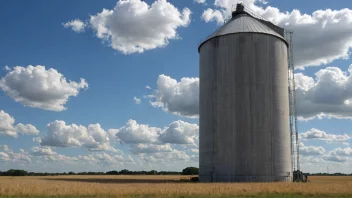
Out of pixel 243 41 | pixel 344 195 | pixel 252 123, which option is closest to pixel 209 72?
pixel 243 41

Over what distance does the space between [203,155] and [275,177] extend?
10.1m

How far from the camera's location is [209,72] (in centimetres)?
5275

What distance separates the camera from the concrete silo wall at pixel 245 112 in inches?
1892

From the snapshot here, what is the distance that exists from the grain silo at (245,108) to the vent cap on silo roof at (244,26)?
16 centimetres

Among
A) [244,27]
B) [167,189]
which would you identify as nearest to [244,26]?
[244,27]

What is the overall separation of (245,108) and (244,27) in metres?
12.2

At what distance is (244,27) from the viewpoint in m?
52.9

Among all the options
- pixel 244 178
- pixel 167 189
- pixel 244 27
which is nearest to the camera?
pixel 167 189

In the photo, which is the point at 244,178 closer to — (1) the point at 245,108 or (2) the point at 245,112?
(2) the point at 245,112

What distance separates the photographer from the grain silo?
4809cm

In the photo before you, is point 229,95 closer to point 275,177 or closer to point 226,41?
point 226,41

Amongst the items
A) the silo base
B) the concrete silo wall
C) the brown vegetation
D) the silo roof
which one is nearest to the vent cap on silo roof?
the silo roof

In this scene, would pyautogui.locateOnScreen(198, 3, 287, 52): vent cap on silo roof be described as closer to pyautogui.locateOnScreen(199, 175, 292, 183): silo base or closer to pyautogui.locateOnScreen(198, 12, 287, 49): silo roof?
pyautogui.locateOnScreen(198, 12, 287, 49): silo roof

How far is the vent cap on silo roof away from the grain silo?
16 centimetres
